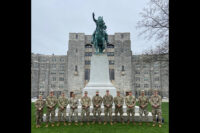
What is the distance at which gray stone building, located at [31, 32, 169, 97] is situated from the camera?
49062 millimetres

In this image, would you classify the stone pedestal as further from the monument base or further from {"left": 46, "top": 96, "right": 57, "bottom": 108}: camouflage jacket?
{"left": 46, "top": 96, "right": 57, "bottom": 108}: camouflage jacket

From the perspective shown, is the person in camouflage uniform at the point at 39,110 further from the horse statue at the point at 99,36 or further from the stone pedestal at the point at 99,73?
the horse statue at the point at 99,36

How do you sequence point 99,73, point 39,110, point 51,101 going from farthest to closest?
point 99,73, point 51,101, point 39,110

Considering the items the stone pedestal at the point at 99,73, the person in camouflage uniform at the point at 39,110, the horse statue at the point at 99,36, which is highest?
the horse statue at the point at 99,36

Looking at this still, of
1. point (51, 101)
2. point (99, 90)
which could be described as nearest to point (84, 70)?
point (99, 90)

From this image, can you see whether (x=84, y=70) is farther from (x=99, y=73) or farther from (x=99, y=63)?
(x=99, y=73)

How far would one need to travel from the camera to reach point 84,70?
1969 inches

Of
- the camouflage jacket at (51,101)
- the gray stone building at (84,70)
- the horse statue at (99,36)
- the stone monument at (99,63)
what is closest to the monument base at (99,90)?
the stone monument at (99,63)

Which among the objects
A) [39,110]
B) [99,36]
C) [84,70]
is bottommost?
[39,110]

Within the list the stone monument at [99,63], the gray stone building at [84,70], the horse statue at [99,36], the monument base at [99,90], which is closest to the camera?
the monument base at [99,90]

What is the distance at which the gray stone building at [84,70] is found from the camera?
1932 inches
